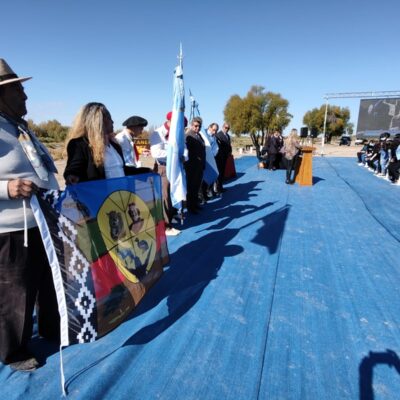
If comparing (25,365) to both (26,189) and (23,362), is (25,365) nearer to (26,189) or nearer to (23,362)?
(23,362)

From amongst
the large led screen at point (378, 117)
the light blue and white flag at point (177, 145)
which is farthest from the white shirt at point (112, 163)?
the large led screen at point (378, 117)

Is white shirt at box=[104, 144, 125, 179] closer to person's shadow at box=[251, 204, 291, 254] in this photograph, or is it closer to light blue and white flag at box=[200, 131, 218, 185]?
person's shadow at box=[251, 204, 291, 254]

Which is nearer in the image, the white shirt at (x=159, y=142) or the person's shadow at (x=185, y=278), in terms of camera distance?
the person's shadow at (x=185, y=278)

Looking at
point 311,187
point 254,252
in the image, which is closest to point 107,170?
point 254,252

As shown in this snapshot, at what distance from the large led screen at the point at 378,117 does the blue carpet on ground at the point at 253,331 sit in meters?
32.9

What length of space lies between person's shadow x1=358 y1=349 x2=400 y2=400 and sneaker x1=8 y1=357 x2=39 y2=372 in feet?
6.20

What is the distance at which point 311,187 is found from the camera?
26.2 ft

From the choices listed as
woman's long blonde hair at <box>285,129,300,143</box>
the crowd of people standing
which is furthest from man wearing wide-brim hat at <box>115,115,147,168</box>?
woman's long blonde hair at <box>285,129,300,143</box>

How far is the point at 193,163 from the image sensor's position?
5203 mm

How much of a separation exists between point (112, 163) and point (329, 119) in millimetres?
50393

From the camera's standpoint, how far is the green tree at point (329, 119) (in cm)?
4812

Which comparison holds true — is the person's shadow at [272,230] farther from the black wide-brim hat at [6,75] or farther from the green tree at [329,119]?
the green tree at [329,119]

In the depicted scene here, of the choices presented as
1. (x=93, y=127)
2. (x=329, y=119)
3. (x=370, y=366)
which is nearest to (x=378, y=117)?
(x=329, y=119)

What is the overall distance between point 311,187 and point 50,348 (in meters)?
7.48
